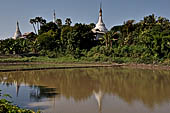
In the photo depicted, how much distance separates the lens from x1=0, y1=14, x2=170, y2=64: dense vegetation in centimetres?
2933

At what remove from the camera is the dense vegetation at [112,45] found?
29.3 meters

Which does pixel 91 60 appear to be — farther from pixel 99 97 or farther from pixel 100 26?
pixel 99 97

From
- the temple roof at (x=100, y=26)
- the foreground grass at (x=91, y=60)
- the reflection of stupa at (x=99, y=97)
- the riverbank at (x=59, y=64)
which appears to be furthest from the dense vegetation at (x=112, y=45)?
the reflection of stupa at (x=99, y=97)

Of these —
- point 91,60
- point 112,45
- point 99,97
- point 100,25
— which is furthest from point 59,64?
point 100,25

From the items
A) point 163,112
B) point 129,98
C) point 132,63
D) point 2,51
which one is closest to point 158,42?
point 132,63

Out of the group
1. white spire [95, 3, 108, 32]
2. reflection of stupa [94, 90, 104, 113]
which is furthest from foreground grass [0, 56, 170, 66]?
white spire [95, 3, 108, 32]

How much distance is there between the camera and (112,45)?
35.7m

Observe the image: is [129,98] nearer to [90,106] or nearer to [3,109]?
[90,106]

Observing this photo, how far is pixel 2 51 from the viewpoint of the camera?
37094 millimetres

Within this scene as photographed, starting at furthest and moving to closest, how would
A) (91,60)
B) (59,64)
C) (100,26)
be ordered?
(100,26), (91,60), (59,64)

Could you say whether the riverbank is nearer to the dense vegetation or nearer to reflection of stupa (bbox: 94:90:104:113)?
the dense vegetation

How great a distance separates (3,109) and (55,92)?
27.3 ft

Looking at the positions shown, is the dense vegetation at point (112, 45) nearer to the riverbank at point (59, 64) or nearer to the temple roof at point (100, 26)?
the riverbank at point (59, 64)

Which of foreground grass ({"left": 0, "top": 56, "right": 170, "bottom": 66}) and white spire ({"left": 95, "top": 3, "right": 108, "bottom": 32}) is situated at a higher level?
white spire ({"left": 95, "top": 3, "right": 108, "bottom": 32})
